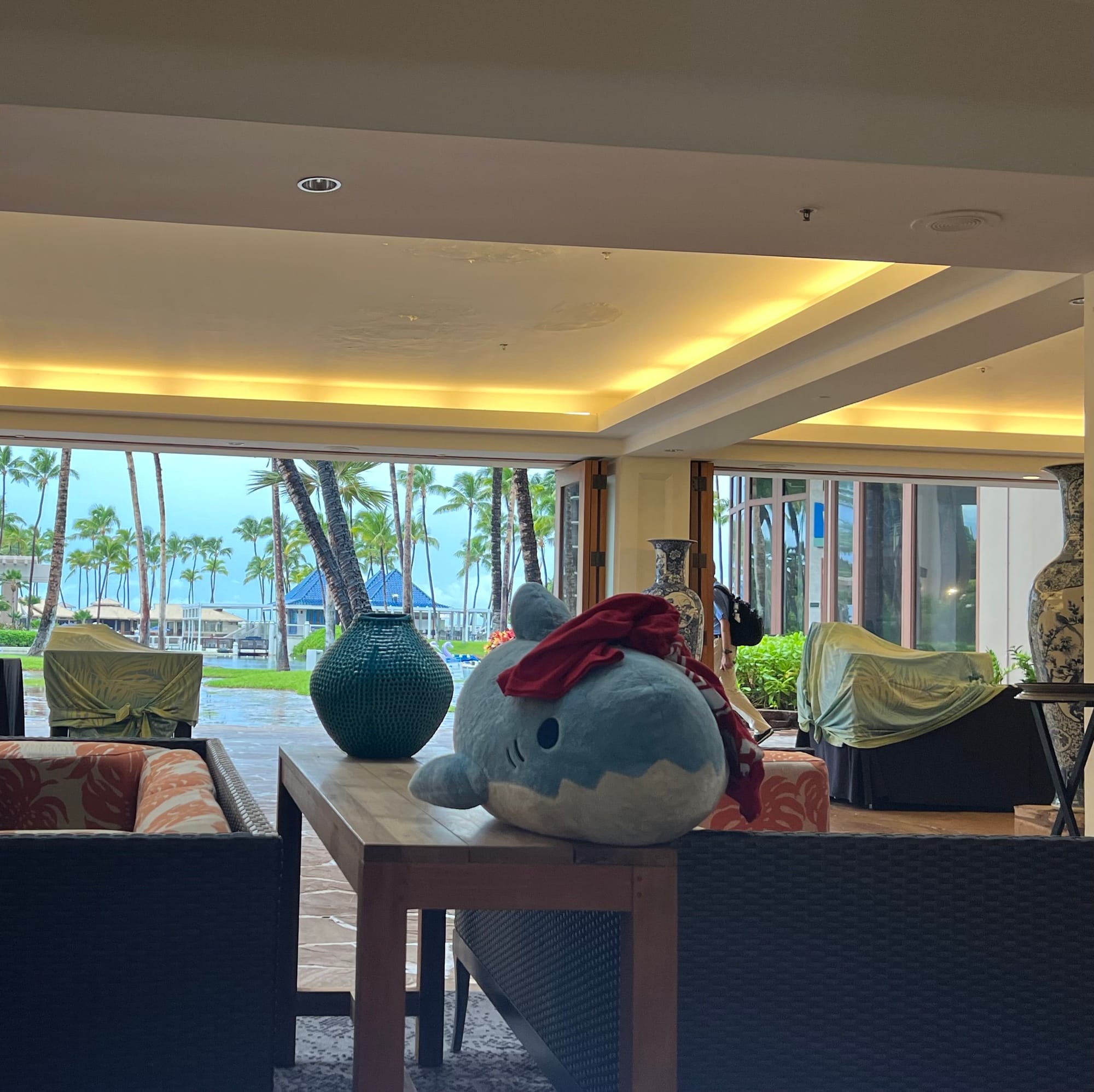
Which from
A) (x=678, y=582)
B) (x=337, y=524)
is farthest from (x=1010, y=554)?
(x=678, y=582)

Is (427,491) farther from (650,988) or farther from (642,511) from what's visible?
(650,988)

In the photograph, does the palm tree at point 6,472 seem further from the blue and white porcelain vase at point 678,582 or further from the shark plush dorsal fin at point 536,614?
the shark plush dorsal fin at point 536,614

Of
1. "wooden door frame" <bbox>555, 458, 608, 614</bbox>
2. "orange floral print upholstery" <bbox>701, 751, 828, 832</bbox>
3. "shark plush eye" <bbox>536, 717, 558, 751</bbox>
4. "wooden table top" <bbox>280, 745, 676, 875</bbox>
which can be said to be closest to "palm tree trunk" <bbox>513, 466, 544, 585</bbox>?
"wooden door frame" <bbox>555, 458, 608, 614</bbox>

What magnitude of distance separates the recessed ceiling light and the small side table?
2442 millimetres

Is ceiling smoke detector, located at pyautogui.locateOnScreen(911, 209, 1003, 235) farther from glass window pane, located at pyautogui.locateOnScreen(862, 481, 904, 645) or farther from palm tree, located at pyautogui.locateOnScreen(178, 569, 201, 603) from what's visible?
palm tree, located at pyautogui.locateOnScreen(178, 569, 201, 603)

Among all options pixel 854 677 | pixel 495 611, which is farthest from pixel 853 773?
pixel 495 611

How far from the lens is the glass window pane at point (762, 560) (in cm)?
1881

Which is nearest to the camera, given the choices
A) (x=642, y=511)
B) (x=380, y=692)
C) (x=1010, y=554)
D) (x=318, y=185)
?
(x=380, y=692)

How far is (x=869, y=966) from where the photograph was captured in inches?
63.8

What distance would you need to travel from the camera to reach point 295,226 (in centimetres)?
372

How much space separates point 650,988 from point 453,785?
1.15 feet

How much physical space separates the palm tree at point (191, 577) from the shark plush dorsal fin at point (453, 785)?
36.1 m

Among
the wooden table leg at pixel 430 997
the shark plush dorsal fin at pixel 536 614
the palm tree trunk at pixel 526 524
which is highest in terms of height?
the palm tree trunk at pixel 526 524

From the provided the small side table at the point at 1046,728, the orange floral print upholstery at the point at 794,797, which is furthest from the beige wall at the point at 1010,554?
the orange floral print upholstery at the point at 794,797
